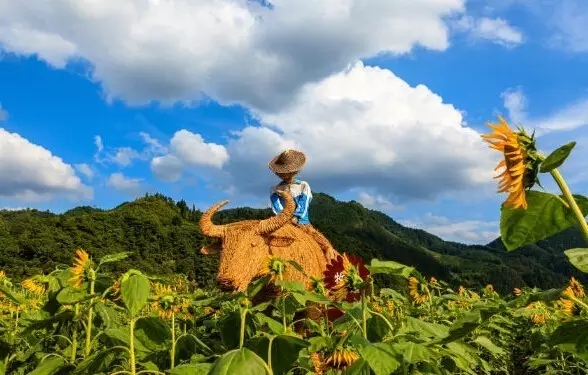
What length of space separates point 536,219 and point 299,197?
248 inches

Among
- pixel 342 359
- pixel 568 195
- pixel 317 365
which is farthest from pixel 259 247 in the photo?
pixel 568 195

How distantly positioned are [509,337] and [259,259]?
2370 millimetres

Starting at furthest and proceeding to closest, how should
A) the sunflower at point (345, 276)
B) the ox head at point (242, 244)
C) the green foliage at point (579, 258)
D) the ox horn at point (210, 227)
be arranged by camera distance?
1. the ox horn at point (210, 227)
2. the ox head at point (242, 244)
3. the sunflower at point (345, 276)
4. the green foliage at point (579, 258)

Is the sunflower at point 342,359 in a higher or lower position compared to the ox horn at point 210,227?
lower

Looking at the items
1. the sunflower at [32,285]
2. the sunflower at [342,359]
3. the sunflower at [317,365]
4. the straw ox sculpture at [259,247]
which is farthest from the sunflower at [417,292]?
the sunflower at [32,285]

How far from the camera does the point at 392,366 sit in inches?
66.2

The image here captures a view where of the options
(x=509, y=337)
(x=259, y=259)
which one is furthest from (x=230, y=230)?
(x=509, y=337)

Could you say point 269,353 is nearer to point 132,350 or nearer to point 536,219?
point 132,350

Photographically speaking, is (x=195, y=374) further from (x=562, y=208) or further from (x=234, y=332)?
(x=562, y=208)

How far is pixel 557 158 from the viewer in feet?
3.72

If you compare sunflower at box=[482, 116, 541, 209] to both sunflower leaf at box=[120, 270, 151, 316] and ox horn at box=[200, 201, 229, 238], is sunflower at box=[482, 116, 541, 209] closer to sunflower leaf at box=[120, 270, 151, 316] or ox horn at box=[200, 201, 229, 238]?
sunflower leaf at box=[120, 270, 151, 316]

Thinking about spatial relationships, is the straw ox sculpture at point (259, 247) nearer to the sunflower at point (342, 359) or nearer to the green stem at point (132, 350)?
the sunflower at point (342, 359)

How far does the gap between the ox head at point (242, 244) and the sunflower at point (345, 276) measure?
99.0 inches

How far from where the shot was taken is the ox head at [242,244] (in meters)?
6.05
